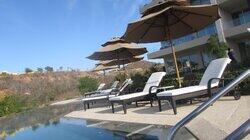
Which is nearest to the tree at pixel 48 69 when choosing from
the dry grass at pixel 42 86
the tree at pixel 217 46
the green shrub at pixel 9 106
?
the dry grass at pixel 42 86

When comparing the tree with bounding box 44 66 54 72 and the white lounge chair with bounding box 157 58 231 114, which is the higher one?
the tree with bounding box 44 66 54 72

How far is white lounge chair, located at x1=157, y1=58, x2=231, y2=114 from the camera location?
763cm

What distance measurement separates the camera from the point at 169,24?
11.6m

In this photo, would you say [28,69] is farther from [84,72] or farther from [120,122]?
[120,122]

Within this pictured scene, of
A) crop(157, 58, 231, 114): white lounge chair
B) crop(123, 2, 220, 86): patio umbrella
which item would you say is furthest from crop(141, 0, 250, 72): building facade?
crop(157, 58, 231, 114): white lounge chair

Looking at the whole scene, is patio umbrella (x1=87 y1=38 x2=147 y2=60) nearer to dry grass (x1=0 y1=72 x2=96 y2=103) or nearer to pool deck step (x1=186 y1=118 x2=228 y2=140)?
pool deck step (x1=186 y1=118 x2=228 y2=140)

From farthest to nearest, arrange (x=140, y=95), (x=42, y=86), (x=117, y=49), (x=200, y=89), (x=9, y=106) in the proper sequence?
(x=42, y=86) → (x=9, y=106) → (x=117, y=49) → (x=140, y=95) → (x=200, y=89)

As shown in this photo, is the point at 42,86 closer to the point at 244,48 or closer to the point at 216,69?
the point at 244,48

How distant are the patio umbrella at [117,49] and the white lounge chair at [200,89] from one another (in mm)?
5616

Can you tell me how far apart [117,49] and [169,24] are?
343cm

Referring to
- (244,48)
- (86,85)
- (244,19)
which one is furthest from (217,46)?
(86,85)

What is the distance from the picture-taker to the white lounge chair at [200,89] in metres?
7.63

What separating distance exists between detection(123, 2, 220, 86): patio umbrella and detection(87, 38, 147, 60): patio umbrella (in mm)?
2204

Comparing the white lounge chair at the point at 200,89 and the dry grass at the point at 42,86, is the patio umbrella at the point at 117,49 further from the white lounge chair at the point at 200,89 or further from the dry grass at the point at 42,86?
the dry grass at the point at 42,86
